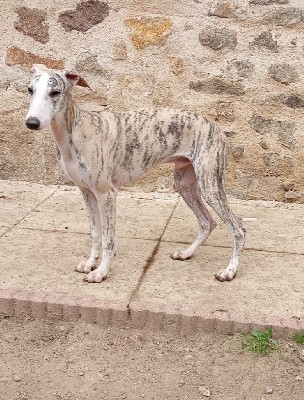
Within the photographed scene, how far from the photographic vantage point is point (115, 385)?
117 inches

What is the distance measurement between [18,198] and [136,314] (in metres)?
2.42

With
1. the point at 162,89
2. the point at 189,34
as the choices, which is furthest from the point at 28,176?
the point at 189,34

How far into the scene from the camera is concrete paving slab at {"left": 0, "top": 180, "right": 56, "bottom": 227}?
493 cm

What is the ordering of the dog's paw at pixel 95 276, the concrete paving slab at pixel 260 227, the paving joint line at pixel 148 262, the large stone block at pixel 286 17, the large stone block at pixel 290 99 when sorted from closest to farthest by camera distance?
the paving joint line at pixel 148 262
the dog's paw at pixel 95 276
the concrete paving slab at pixel 260 227
the large stone block at pixel 286 17
the large stone block at pixel 290 99

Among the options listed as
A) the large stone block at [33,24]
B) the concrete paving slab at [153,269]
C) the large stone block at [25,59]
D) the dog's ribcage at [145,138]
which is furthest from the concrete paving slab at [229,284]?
the large stone block at [33,24]

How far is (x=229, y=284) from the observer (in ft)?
12.4

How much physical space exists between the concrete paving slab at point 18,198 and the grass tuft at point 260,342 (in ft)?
7.37

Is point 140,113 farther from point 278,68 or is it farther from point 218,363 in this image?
point 278,68

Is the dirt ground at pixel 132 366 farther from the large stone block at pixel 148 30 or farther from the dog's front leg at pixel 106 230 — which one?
the large stone block at pixel 148 30

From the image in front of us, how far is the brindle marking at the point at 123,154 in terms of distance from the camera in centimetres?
355

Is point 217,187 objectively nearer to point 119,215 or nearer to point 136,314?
point 136,314

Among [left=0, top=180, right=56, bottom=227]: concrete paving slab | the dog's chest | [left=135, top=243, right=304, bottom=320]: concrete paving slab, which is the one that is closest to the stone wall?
[left=0, top=180, right=56, bottom=227]: concrete paving slab

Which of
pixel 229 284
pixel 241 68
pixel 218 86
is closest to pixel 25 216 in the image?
pixel 229 284

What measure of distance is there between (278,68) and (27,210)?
2.51 meters
